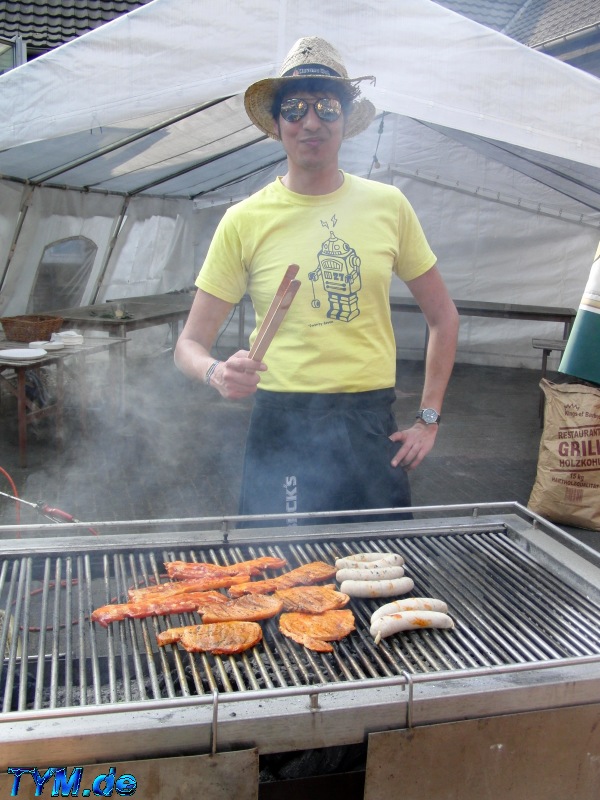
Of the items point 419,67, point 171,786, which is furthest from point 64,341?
point 171,786

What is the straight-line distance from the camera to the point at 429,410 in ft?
10.0

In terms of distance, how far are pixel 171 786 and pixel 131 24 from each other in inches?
173

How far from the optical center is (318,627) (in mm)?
2049

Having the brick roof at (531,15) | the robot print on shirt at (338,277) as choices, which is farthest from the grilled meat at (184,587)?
the brick roof at (531,15)

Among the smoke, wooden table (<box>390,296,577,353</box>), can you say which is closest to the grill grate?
the smoke

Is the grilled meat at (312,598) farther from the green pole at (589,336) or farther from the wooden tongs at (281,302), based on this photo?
the green pole at (589,336)

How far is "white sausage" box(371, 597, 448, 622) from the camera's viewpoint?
6.88 feet

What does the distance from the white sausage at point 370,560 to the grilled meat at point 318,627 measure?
20cm

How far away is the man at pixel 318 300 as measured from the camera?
270cm

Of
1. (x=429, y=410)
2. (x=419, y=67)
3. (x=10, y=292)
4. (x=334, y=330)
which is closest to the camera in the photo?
(x=334, y=330)

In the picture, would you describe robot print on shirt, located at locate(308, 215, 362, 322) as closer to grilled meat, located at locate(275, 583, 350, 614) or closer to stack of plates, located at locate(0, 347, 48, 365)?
grilled meat, located at locate(275, 583, 350, 614)

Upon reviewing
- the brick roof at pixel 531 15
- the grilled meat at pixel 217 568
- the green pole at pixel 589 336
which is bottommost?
the grilled meat at pixel 217 568

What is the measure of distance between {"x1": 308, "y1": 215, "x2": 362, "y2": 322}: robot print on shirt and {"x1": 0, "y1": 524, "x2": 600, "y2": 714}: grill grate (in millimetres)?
842

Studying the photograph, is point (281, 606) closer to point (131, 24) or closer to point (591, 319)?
point (591, 319)
